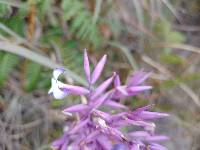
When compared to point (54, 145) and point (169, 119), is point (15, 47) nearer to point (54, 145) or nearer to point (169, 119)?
point (54, 145)

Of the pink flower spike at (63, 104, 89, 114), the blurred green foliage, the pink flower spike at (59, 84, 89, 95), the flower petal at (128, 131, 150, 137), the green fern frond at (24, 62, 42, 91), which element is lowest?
the flower petal at (128, 131, 150, 137)

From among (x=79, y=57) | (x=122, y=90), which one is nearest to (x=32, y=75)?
(x=79, y=57)

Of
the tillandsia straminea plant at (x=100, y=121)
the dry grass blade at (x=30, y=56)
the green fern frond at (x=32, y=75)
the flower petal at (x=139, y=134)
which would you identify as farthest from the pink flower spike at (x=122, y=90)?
the green fern frond at (x=32, y=75)

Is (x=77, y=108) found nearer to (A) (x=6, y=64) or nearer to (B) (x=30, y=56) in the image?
(B) (x=30, y=56)

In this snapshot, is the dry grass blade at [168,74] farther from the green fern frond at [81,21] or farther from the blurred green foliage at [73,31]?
the green fern frond at [81,21]

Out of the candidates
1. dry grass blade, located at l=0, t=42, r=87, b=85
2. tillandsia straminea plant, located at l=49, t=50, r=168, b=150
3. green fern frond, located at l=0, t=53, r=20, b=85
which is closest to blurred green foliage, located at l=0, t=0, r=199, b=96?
green fern frond, located at l=0, t=53, r=20, b=85

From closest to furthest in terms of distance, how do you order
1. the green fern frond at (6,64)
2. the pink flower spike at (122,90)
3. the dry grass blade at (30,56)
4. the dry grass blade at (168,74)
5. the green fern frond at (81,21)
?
the pink flower spike at (122,90)
the dry grass blade at (30,56)
the green fern frond at (6,64)
the green fern frond at (81,21)
the dry grass blade at (168,74)

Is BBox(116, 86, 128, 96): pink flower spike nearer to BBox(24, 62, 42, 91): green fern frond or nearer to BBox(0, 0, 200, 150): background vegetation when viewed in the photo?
BBox(0, 0, 200, 150): background vegetation
